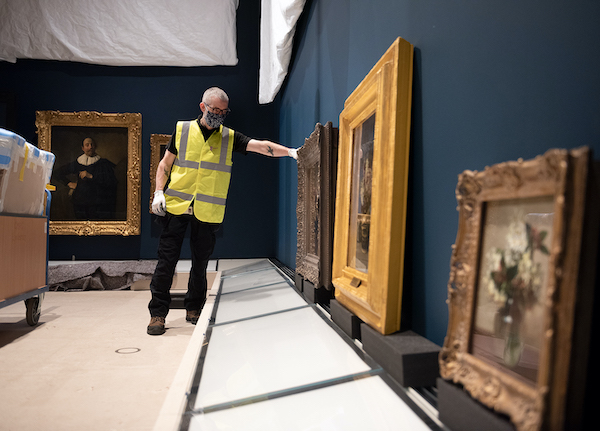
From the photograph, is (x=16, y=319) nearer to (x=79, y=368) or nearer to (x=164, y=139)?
(x=79, y=368)

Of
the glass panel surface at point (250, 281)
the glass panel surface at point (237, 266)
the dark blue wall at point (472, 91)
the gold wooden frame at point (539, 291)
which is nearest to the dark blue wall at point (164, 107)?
the glass panel surface at point (237, 266)

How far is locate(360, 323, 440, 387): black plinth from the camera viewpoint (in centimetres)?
92

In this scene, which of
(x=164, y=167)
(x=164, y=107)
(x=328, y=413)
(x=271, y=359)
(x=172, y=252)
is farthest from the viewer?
(x=164, y=107)

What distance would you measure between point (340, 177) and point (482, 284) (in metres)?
1.03

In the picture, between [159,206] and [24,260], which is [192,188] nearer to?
[159,206]

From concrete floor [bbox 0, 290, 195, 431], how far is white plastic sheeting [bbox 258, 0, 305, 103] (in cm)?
238

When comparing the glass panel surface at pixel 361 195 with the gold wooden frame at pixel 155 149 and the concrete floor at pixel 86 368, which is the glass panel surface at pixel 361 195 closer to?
the concrete floor at pixel 86 368

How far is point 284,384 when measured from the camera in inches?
41.7

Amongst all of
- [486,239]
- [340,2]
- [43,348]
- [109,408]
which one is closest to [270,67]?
[340,2]

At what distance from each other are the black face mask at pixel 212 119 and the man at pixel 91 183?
3.24 m

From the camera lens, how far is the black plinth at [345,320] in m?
1.34

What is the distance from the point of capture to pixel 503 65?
797 millimetres

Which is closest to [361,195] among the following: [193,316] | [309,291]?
[309,291]

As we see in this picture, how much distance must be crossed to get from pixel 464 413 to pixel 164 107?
548 cm
